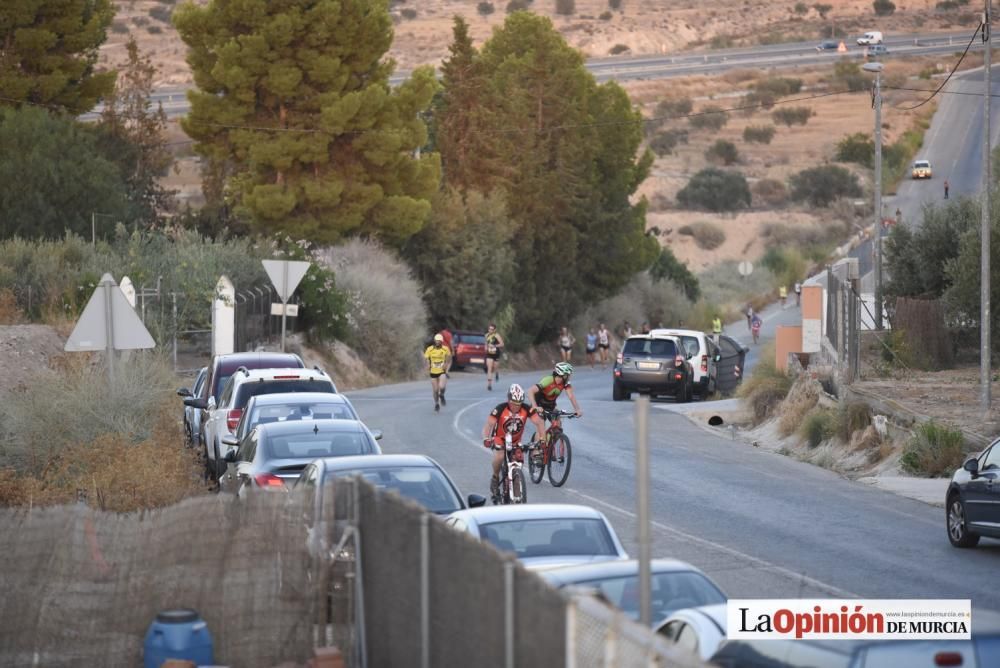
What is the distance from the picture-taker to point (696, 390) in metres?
42.8

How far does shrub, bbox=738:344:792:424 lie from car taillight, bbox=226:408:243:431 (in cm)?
1599

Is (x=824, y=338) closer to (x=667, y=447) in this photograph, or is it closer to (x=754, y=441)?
(x=754, y=441)

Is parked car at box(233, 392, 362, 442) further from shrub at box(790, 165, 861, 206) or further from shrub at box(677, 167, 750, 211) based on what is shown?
shrub at box(790, 165, 861, 206)

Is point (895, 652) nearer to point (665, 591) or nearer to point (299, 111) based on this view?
point (665, 591)

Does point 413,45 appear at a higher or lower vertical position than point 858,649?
higher

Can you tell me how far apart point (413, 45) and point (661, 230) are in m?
53.4

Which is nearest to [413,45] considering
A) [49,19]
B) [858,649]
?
[49,19]

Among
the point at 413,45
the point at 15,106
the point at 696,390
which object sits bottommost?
the point at 696,390

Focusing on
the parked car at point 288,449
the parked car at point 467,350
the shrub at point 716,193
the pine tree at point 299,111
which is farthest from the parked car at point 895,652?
the shrub at point 716,193

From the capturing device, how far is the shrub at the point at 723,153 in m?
136

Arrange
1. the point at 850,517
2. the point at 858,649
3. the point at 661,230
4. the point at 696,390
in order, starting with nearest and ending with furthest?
the point at 858,649, the point at 850,517, the point at 696,390, the point at 661,230

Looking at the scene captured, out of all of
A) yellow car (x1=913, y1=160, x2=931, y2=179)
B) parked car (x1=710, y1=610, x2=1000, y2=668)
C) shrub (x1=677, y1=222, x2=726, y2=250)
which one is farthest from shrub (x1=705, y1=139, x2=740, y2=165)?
parked car (x1=710, y1=610, x2=1000, y2=668)

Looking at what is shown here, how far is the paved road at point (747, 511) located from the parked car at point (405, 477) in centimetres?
269

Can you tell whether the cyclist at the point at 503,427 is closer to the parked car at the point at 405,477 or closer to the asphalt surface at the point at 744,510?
the asphalt surface at the point at 744,510
